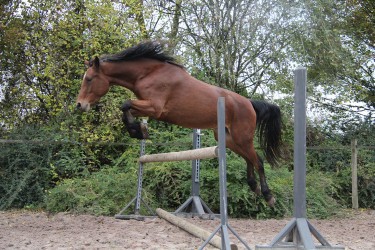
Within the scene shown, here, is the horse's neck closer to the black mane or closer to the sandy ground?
the black mane

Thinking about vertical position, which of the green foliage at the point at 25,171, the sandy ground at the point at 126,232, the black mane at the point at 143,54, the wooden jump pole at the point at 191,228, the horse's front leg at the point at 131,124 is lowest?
the sandy ground at the point at 126,232

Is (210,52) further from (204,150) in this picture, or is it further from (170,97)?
(204,150)

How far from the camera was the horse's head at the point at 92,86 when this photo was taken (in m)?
5.33

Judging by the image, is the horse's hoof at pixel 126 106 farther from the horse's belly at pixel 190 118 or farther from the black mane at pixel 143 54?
the black mane at pixel 143 54

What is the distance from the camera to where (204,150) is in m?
4.06

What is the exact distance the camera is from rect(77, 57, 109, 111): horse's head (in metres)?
5.33

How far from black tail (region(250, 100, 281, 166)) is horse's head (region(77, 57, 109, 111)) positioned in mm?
2016

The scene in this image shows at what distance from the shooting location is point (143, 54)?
5.67m

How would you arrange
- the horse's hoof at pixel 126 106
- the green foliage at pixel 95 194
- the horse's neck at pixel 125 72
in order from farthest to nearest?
1. the green foliage at pixel 95 194
2. the horse's neck at pixel 125 72
3. the horse's hoof at pixel 126 106

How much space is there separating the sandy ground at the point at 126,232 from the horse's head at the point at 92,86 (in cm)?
134

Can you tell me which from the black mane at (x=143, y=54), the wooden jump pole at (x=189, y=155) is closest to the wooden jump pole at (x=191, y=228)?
the wooden jump pole at (x=189, y=155)

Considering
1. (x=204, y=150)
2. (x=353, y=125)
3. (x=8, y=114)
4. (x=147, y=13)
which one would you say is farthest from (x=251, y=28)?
(x=204, y=150)

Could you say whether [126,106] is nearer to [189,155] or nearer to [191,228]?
[189,155]

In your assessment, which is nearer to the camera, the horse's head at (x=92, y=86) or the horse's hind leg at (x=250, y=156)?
the horse's head at (x=92, y=86)
